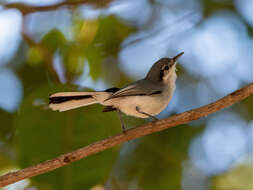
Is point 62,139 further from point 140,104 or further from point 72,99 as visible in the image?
point 140,104

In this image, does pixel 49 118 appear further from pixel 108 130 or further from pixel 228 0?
pixel 228 0

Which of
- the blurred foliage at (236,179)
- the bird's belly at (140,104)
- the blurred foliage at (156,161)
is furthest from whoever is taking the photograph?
the blurred foliage at (236,179)

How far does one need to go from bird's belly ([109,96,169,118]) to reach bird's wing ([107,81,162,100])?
52mm

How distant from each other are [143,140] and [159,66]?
1088 mm

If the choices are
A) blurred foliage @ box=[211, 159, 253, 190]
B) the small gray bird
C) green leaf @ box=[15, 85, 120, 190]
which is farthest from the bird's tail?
blurred foliage @ box=[211, 159, 253, 190]

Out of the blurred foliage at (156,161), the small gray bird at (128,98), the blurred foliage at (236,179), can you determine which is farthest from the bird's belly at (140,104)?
the blurred foliage at (236,179)

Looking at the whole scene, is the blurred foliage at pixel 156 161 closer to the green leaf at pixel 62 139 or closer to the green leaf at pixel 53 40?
the green leaf at pixel 62 139

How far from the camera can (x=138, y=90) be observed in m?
3.11

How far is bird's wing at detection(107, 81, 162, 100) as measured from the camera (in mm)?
2983

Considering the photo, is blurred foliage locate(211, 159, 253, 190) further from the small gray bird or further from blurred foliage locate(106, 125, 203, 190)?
the small gray bird

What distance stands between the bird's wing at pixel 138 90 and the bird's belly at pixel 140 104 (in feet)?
0.17

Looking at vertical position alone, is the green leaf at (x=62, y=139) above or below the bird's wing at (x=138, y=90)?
below

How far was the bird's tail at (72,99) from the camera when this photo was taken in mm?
2969

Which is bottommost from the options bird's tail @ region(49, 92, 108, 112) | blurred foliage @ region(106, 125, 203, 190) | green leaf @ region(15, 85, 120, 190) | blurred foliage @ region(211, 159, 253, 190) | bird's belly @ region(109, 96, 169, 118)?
blurred foliage @ region(211, 159, 253, 190)
